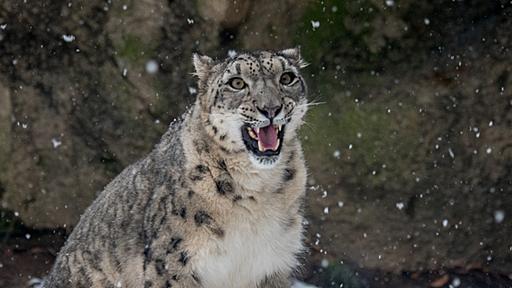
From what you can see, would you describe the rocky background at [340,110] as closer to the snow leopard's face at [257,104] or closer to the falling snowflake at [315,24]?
the falling snowflake at [315,24]

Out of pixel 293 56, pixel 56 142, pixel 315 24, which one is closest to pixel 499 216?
pixel 315 24

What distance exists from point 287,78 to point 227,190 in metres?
0.69

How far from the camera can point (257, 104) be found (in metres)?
4.44

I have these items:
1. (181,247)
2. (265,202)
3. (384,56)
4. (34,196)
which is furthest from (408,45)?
(34,196)

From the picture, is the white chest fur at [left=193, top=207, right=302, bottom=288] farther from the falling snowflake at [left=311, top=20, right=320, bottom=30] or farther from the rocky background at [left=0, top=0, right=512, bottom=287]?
the falling snowflake at [left=311, top=20, right=320, bottom=30]

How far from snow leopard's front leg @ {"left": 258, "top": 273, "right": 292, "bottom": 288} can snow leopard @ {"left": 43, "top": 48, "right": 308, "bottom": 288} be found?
0.04 meters

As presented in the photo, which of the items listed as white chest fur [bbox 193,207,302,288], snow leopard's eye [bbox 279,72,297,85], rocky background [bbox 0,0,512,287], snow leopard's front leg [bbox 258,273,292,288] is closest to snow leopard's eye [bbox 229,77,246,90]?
snow leopard's eye [bbox 279,72,297,85]

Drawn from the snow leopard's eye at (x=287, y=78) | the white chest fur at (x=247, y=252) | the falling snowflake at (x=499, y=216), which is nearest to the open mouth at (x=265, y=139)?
the snow leopard's eye at (x=287, y=78)

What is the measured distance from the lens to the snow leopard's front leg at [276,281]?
5164 millimetres

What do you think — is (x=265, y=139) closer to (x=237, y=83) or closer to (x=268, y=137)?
(x=268, y=137)

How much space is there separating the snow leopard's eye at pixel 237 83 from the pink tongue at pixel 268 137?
0.26m

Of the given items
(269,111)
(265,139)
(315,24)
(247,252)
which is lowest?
(247,252)

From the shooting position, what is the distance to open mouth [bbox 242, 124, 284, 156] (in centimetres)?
455

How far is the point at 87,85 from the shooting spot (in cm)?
708
